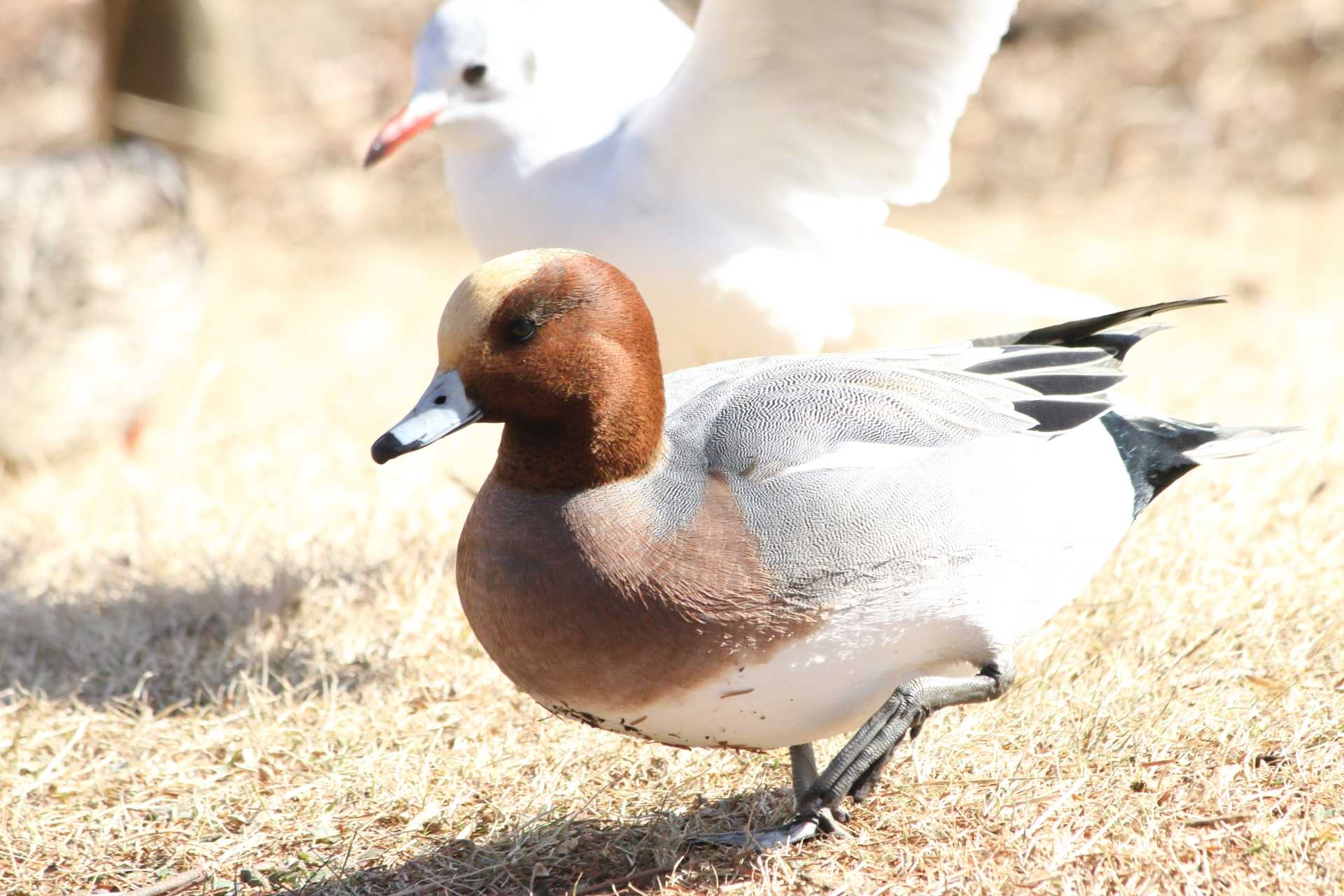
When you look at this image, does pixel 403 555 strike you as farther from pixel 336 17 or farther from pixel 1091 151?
pixel 336 17

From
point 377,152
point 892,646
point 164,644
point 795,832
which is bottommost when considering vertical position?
point 164,644

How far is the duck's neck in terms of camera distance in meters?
2.11

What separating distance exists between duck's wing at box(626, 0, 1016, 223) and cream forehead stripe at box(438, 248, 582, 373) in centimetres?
116

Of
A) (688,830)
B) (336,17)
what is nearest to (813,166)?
(688,830)

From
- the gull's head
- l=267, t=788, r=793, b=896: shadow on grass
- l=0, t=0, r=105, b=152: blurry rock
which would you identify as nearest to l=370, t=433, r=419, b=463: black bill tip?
l=267, t=788, r=793, b=896: shadow on grass

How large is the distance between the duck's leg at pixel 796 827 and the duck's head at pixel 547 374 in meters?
0.57

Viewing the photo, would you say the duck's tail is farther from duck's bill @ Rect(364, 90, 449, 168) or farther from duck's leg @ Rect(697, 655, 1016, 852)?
duck's bill @ Rect(364, 90, 449, 168)

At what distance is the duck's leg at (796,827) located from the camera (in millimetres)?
2223

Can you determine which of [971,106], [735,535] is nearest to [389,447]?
[735,535]

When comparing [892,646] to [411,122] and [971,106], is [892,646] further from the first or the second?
[971,106]

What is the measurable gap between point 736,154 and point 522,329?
1403 millimetres

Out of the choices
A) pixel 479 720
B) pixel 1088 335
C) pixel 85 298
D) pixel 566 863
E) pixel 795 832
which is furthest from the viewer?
pixel 85 298

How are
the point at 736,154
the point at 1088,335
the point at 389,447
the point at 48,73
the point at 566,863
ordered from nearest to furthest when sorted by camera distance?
the point at 389,447 → the point at 566,863 → the point at 1088,335 → the point at 736,154 → the point at 48,73

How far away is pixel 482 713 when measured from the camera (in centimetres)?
290
